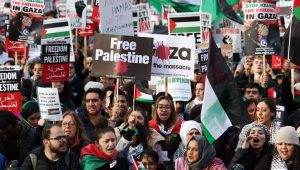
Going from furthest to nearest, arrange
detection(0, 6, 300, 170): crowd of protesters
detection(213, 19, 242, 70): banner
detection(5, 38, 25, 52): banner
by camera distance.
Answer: detection(213, 19, 242, 70): banner < detection(5, 38, 25, 52): banner < detection(0, 6, 300, 170): crowd of protesters

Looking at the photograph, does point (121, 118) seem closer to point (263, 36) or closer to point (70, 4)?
point (263, 36)

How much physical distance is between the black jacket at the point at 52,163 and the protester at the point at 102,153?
0.32 metres

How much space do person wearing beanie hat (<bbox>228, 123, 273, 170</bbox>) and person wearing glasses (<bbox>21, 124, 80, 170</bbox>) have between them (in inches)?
66.3

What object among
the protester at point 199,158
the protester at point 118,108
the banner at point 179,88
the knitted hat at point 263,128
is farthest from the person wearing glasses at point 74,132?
the banner at point 179,88

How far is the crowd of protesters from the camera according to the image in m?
11.4

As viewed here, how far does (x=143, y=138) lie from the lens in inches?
499

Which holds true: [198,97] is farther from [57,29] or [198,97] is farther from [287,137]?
[287,137]

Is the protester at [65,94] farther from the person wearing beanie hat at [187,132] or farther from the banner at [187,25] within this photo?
the person wearing beanie hat at [187,132]

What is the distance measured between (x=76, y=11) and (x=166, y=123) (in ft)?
32.1

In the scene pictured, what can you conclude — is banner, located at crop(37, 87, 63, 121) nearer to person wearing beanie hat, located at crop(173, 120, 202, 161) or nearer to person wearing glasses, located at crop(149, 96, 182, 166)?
person wearing glasses, located at crop(149, 96, 182, 166)

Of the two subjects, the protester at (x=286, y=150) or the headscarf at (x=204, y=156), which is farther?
the protester at (x=286, y=150)

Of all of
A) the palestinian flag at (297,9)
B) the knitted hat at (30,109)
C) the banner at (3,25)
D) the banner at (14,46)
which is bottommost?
the knitted hat at (30,109)

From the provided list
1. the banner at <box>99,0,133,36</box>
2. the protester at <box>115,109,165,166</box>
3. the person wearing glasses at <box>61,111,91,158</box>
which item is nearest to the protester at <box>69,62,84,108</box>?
the banner at <box>99,0,133,36</box>

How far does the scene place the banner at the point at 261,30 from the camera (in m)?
17.9
